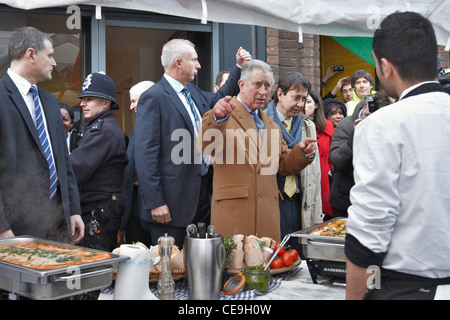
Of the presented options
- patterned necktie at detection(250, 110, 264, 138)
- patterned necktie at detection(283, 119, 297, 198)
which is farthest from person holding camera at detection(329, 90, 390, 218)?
patterned necktie at detection(250, 110, 264, 138)

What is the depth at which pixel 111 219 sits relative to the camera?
3.29m

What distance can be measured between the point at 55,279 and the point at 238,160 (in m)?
1.53

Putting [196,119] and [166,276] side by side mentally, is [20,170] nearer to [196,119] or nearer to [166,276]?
[166,276]

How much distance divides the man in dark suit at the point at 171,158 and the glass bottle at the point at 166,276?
3.51 feet

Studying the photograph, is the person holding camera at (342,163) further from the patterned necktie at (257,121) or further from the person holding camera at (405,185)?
the person holding camera at (405,185)

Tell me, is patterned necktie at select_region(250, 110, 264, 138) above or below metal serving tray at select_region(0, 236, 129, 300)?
above

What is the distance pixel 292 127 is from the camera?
3.86 m

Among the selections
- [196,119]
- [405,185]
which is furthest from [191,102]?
[405,185]

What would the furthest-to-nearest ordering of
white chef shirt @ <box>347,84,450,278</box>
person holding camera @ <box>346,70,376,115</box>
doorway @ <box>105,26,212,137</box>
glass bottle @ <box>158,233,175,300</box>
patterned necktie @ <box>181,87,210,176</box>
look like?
1. doorway @ <box>105,26,212,137</box>
2. person holding camera @ <box>346,70,376,115</box>
3. patterned necktie @ <box>181,87,210,176</box>
4. glass bottle @ <box>158,233,175,300</box>
5. white chef shirt @ <box>347,84,450,278</box>

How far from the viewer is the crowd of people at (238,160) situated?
146 cm

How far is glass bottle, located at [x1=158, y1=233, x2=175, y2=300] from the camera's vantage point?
78.6 inches

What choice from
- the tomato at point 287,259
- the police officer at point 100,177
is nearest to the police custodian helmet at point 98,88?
the police officer at point 100,177

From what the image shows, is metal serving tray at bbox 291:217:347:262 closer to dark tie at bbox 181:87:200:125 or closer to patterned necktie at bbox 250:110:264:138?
patterned necktie at bbox 250:110:264:138

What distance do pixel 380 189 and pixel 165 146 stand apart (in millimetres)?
1972
